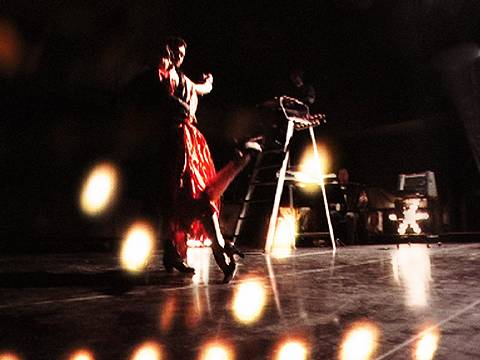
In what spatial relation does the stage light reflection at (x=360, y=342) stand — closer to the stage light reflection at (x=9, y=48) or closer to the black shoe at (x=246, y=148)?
the black shoe at (x=246, y=148)

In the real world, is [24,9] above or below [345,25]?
below

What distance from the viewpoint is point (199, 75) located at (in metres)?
6.24

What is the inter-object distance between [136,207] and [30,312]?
4831 mm

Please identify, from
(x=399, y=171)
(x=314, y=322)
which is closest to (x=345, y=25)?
(x=399, y=171)

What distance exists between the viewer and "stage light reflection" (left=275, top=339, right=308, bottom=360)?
0.85 m

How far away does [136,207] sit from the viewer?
20.0 feet

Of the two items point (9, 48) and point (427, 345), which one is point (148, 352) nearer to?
point (427, 345)

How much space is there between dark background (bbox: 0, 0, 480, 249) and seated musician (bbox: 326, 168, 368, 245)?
4.90 feet

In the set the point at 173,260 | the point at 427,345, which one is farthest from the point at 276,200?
the point at 427,345

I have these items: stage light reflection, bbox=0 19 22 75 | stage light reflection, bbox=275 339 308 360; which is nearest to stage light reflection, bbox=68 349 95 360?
stage light reflection, bbox=275 339 308 360

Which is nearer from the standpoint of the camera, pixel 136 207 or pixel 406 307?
pixel 406 307

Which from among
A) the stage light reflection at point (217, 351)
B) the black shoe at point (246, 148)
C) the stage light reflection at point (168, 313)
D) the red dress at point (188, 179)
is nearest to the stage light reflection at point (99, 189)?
the red dress at point (188, 179)

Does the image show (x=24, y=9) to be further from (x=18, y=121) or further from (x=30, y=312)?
(x=30, y=312)

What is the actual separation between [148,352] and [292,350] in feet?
1.03
